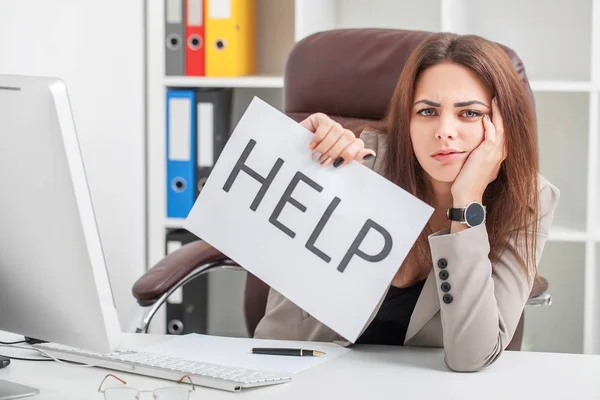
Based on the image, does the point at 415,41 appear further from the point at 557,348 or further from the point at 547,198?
the point at 557,348

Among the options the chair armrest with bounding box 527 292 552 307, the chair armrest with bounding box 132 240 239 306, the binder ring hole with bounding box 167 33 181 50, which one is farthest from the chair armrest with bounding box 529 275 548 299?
the binder ring hole with bounding box 167 33 181 50

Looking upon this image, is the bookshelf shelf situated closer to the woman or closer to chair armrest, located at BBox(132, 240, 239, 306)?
Result: chair armrest, located at BBox(132, 240, 239, 306)

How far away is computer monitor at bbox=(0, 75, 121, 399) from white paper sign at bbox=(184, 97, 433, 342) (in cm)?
34

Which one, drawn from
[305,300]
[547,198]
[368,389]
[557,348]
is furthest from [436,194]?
[557,348]

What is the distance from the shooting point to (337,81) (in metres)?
2.00

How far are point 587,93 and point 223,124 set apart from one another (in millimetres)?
1138

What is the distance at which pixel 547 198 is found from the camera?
4.98ft

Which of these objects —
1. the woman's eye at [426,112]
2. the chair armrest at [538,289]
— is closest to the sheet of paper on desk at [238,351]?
the woman's eye at [426,112]

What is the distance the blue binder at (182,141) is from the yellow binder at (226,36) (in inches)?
4.6

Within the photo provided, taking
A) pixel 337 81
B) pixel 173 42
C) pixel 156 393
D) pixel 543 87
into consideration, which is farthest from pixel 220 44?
pixel 156 393

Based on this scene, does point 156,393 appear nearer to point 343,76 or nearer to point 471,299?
point 471,299

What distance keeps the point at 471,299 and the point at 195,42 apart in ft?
5.27

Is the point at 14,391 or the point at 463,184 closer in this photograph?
the point at 14,391

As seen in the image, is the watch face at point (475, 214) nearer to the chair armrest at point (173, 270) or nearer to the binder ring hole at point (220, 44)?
the chair armrest at point (173, 270)
